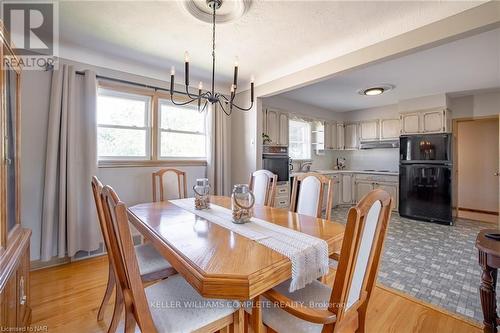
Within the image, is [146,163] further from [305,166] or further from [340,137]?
[340,137]

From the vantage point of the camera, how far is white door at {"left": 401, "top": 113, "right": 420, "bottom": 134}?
184 inches

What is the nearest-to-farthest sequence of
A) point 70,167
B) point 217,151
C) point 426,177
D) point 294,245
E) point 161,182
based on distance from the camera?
point 294,245 < point 70,167 < point 161,182 < point 217,151 < point 426,177

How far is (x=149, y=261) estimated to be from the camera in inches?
64.4

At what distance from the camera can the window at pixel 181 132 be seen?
3422mm

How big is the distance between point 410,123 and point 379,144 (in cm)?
87

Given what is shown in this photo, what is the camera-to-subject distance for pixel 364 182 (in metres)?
5.49

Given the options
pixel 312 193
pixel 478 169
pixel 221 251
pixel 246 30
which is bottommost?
pixel 221 251

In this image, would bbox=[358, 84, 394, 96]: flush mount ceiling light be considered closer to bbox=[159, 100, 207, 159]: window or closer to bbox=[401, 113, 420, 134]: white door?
bbox=[401, 113, 420, 134]: white door

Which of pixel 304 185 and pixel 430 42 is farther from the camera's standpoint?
pixel 304 185

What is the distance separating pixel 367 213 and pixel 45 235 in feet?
10.1

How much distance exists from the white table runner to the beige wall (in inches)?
234

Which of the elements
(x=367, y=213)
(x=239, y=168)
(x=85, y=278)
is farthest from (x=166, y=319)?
(x=239, y=168)

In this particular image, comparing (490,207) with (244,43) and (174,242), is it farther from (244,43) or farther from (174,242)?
(174,242)

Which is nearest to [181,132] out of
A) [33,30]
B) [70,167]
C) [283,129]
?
[70,167]
